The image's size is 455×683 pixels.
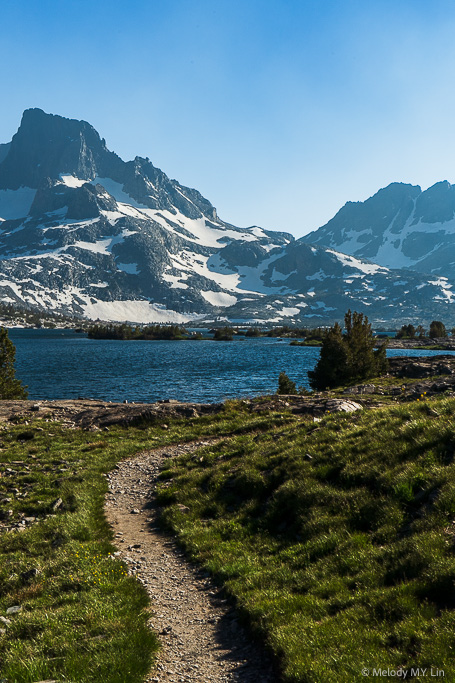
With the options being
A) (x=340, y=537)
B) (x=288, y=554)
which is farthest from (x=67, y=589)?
(x=340, y=537)

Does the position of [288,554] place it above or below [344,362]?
below

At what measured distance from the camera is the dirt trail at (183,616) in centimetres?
765

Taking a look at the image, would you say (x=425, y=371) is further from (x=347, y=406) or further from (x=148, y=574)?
(x=148, y=574)

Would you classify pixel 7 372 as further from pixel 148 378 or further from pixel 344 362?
pixel 344 362

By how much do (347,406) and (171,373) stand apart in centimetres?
6547

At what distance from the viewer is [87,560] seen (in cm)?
1163

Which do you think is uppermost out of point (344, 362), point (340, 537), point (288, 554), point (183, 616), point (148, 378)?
point (344, 362)

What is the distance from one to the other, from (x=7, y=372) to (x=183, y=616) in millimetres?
53054

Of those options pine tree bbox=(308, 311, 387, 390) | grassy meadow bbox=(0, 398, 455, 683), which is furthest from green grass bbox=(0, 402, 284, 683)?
pine tree bbox=(308, 311, 387, 390)

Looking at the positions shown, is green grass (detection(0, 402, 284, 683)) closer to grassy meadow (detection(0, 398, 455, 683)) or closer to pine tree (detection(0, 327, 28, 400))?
grassy meadow (detection(0, 398, 455, 683))

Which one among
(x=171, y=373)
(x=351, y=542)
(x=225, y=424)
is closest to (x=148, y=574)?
(x=351, y=542)

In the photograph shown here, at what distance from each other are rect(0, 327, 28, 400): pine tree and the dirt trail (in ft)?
138

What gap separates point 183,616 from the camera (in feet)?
31.5

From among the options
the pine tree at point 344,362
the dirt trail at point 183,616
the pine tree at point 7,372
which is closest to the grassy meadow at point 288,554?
the dirt trail at point 183,616
